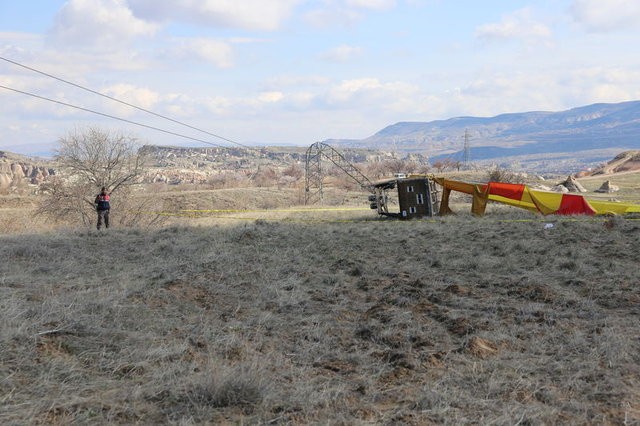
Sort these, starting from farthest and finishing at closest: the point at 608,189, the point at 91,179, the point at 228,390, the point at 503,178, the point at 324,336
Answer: the point at 503,178
the point at 608,189
the point at 91,179
the point at 324,336
the point at 228,390

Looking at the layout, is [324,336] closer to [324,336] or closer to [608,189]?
[324,336]

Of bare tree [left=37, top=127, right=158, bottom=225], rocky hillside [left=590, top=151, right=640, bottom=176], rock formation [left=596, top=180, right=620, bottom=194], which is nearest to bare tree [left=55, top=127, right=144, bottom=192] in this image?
bare tree [left=37, top=127, right=158, bottom=225]

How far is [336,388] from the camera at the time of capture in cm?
598

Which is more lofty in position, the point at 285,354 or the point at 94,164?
the point at 94,164

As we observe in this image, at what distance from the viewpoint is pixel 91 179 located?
3038 cm

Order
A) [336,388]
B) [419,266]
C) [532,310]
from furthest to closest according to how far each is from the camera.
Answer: [419,266], [532,310], [336,388]

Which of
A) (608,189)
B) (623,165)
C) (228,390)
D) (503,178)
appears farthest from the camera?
(623,165)

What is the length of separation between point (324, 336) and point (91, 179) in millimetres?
25188

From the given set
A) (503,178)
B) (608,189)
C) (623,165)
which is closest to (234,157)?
(623,165)

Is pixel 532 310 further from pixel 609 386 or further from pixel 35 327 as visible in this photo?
pixel 35 327

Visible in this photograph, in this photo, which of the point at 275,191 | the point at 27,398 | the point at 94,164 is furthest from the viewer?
the point at 275,191

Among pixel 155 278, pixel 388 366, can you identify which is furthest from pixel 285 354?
pixel 155 278

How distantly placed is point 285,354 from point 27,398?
280 centimetres

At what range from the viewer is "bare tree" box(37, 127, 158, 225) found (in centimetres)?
2927
